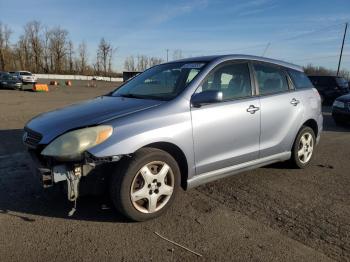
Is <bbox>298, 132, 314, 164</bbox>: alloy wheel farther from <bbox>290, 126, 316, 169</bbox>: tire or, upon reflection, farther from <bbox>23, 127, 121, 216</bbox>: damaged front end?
<bbox>23, 127, 121, 216</bbox>: damaged front end

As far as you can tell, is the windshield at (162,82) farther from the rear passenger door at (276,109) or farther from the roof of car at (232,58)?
the rear passenger door at (276,109)

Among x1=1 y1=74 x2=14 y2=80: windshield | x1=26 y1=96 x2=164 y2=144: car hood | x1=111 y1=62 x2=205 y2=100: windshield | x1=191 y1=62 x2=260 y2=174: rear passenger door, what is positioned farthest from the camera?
x1=1 y1=74 x2=14 y2=80: windshield

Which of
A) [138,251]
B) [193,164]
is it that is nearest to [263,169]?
[193,164]

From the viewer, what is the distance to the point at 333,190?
4.96 m

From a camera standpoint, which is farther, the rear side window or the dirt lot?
the rear side window

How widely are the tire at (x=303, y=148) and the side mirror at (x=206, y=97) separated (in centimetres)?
212

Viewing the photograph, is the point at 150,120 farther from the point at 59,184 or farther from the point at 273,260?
the point at 273,260

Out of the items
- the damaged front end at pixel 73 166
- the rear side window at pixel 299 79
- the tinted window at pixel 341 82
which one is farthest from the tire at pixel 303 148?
the tinted window at pixel 341 82

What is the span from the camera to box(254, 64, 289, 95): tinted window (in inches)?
202

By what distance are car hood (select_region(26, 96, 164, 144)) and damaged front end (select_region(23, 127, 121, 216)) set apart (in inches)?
6.6

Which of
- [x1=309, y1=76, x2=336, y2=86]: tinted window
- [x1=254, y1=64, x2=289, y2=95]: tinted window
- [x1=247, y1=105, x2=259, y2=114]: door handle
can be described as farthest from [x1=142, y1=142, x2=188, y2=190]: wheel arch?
[x1=309, y1=76, x2=336, y2=86]: tinted window

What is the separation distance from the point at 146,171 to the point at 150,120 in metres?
0.52

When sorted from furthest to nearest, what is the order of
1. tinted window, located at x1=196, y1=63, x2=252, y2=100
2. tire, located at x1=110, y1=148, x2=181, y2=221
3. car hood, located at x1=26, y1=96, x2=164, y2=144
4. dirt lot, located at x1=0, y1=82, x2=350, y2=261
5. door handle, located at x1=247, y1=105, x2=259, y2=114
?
1. door handle, located at x1=247, y1=105, x2=259, y2=114
2. tinted window, located at x1=196, y1=63, x2=252, y2=100
3. car hood, located at x1=26, y1=96, x2=164, y2=144
4. tire, located at x1=110, y1=148, x2=181, y2=221
5. dirt lot, located at x1=0, y1=82, x2=350, y2=261

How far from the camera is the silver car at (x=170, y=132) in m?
3.57
